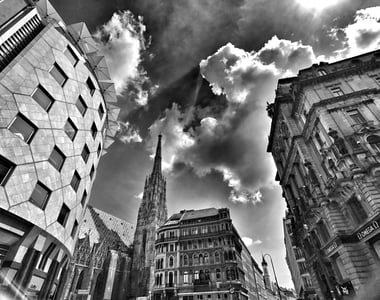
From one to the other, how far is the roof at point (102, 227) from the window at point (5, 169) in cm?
7491

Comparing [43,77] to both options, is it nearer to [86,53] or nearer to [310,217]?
[86,53]

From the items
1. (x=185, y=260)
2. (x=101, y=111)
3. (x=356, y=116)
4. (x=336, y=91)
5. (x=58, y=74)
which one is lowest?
(x=185, y=260)

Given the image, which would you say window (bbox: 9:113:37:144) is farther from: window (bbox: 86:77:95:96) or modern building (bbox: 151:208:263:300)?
modern building (bbox: 151:208:263:300)

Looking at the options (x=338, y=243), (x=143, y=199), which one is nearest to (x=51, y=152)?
(x=338, y=243)

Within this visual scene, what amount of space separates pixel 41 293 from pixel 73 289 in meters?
61.5

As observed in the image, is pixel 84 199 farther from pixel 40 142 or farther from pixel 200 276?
pixel 200 276

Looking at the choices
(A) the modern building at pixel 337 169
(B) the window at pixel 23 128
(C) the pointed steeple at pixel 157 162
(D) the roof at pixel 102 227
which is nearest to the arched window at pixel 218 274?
(A) the modern building at pixel 337 169

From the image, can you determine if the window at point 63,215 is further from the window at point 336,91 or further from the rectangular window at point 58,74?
the window at point 336,91

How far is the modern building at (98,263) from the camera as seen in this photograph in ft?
209

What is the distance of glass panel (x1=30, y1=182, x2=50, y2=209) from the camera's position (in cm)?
1321

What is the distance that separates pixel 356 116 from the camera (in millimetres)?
21859

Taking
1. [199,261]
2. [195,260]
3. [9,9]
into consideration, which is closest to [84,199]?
[9,9]

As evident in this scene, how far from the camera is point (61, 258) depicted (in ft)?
57.0

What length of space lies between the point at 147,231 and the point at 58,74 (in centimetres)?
7578
